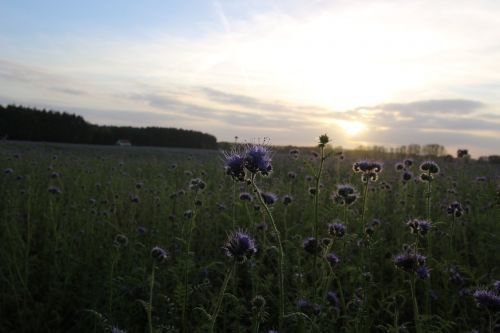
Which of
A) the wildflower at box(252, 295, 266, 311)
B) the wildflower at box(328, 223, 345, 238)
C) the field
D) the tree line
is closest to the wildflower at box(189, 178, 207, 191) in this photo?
the field

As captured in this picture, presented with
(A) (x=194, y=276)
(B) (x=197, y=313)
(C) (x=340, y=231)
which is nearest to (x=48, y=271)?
(A) (x=194, y=276)

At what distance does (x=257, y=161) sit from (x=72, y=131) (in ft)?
155

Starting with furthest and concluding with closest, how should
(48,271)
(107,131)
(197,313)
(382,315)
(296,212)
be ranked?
(107,131), (296,212), (48,271), (382,315), (197,313)

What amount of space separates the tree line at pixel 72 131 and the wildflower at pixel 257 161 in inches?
1622

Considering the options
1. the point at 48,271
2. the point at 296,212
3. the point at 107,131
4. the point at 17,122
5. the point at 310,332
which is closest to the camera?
the point at 310,332

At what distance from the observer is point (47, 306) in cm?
422

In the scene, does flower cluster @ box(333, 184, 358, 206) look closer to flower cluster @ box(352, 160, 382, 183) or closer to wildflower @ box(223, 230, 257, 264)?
flower cluster @ box(352, 160, 382, 183)

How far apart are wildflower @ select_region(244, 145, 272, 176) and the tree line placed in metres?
41.2

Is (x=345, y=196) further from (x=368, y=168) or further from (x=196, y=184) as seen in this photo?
(x=196, y=184)

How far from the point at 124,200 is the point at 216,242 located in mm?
3040

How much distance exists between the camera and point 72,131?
46094 mm

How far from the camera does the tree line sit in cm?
4334

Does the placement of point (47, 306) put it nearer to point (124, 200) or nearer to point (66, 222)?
point (66, 222)

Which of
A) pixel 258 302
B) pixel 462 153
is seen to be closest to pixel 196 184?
pixel 258 302
